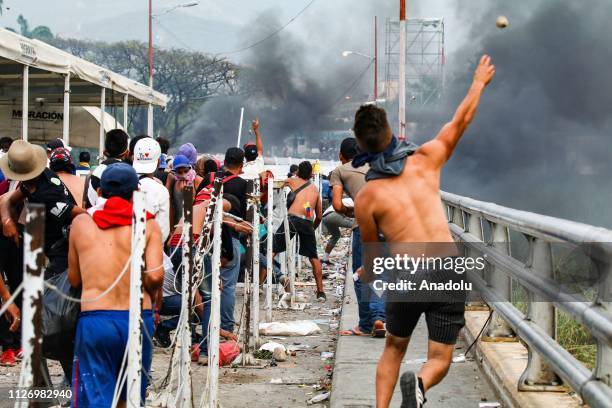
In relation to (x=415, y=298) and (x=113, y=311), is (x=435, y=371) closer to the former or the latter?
(x=415, y=298)

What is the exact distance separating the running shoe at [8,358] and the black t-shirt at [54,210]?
181cm

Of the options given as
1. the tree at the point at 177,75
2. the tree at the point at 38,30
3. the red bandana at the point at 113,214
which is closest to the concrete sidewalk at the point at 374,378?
the red bandana at the point at 113,214

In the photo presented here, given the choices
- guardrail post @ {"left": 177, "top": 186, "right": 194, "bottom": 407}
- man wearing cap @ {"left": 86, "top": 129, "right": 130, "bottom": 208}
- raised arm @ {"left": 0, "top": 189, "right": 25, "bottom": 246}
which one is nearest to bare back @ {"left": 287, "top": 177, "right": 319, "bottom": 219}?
man wearing cap @ {"left": 86, "top": 129, "right": 130, "bottom": 208}

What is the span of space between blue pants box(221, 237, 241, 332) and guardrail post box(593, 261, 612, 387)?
4.66 metres

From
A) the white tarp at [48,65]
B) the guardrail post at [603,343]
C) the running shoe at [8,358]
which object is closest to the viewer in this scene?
the guardrail post at [603,343]

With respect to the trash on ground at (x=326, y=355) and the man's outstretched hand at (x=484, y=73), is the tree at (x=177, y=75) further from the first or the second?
the man's outstretched hand at (x=484, y=73)

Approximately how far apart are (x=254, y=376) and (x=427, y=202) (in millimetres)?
3241

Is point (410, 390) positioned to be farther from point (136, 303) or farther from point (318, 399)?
point (318, 399)

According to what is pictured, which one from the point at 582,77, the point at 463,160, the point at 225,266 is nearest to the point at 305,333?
the point at 225,266

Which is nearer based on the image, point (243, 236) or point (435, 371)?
point (435, 371)

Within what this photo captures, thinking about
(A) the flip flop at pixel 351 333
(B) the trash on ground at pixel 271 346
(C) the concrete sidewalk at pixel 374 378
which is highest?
(A) the flip flop at pixel 351 333

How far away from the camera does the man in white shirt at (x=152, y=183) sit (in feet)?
23.6

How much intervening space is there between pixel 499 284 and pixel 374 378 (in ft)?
3.55

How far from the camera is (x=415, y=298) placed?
497cm
